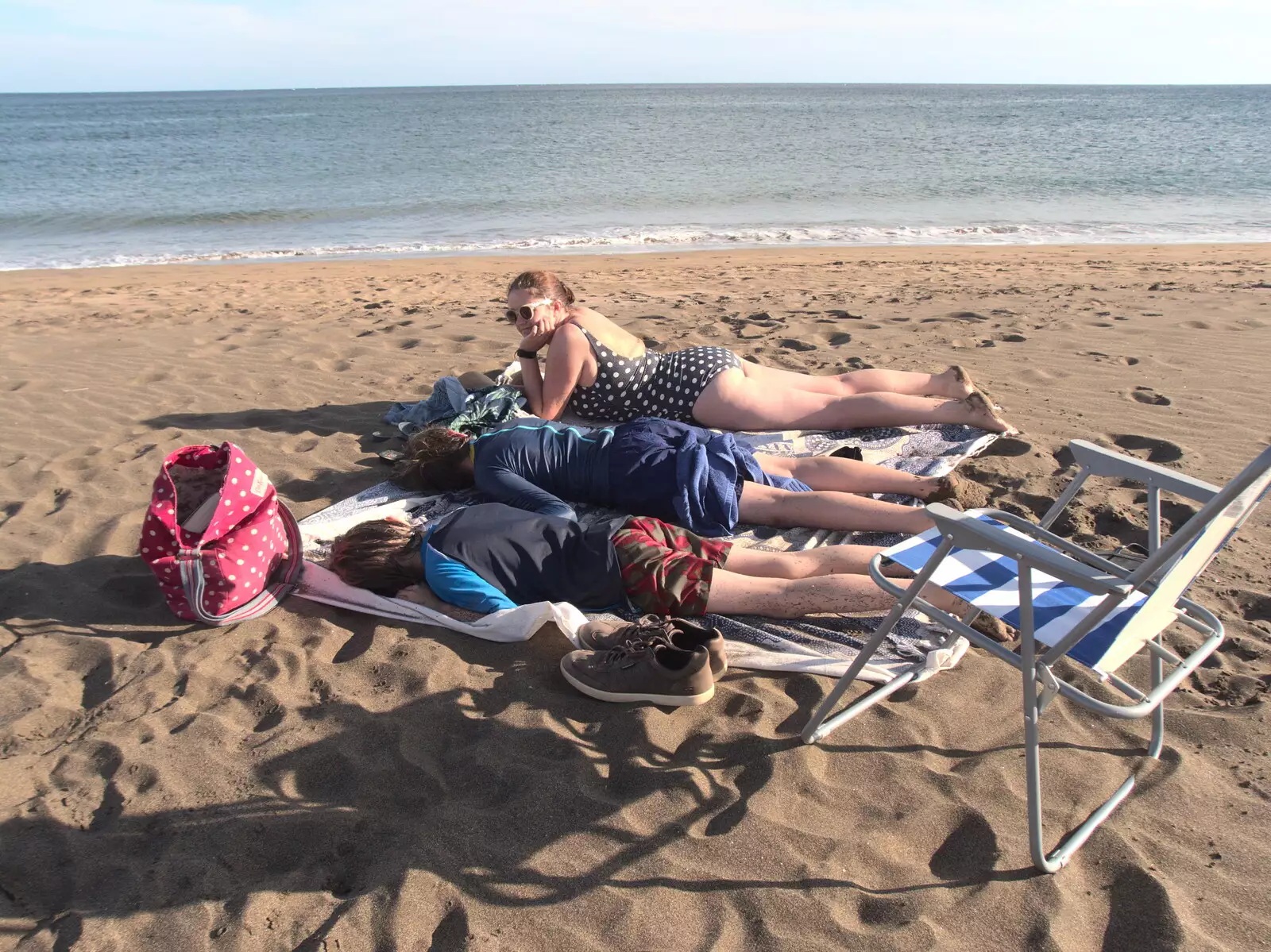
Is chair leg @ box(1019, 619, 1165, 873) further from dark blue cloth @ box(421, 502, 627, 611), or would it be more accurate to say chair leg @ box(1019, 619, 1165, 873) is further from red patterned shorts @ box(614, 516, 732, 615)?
dark blue cloth @ box(421, 502, 627, 611)

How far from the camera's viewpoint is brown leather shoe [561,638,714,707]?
8.67 ft

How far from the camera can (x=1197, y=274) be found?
30.8 ft

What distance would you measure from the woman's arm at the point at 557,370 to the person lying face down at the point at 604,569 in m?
1.52

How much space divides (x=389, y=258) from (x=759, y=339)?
831 cm

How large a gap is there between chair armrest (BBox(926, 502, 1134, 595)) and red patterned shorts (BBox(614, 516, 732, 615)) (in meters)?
1.14

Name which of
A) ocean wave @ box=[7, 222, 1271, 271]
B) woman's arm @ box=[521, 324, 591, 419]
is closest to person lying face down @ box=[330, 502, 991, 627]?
woman's arm @ box=[521, 324, 591, 419]

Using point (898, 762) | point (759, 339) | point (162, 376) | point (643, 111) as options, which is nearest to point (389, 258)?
point (162, 376)

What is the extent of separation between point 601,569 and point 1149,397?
3851 millimetres

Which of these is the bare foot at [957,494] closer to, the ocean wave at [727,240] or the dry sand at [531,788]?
the dry sand at [531,788]

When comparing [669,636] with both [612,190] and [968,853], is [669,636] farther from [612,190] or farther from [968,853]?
[612,190]

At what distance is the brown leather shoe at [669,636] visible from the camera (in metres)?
2.73

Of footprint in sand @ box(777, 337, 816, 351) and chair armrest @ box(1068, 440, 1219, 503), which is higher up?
chair armrest @ box(1068, 440, 1219, 503)

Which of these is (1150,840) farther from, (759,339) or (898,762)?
(759,339)

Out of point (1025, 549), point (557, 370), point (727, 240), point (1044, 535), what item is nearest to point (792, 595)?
point (1044, 535)
